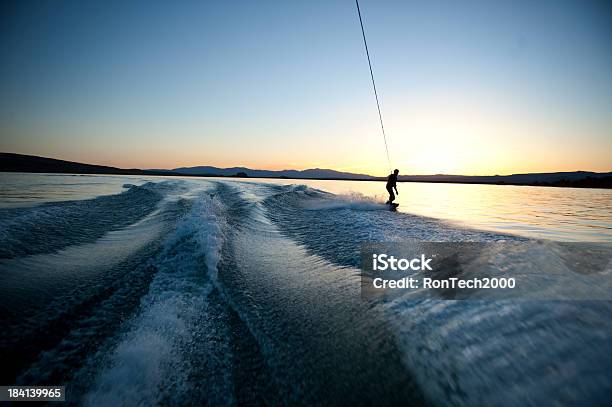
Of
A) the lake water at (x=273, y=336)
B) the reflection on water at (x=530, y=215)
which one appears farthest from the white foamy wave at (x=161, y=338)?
the reflection on water at (x=530, y=215)

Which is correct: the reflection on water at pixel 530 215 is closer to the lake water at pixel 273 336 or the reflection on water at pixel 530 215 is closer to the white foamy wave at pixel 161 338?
the lake water at pixel 273 336

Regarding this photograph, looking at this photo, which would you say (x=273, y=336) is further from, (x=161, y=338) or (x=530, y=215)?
(x=530, y=215)

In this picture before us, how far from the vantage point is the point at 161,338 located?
2.85 m

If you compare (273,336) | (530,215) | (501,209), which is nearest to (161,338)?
(273,336)

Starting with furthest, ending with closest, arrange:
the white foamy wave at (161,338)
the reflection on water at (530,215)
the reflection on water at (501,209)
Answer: the reflection on water at (501,209) → the reflection on water at (530,215) → the white foamy wave at (161,338)

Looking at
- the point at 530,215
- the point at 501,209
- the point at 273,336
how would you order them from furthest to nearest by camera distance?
1. the point at 501,209
2. the point at 530,215
3. the point at 273,336

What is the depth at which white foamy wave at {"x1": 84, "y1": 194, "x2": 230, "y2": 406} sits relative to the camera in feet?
7.08

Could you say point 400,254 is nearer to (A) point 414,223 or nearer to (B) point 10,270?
(A) point 414,223

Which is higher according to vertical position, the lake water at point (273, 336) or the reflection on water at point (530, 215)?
the lake water at point (273, 336)

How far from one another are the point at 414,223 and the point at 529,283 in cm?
623

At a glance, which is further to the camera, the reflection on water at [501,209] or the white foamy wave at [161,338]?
the reflection on water at [501,209]

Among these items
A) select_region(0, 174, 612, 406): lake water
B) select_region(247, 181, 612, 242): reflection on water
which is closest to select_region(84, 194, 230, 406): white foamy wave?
select_region(0, 174, 612, 406): lake water

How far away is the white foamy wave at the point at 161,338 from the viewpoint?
216 cm

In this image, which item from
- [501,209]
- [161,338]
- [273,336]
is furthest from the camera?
[501,209]
